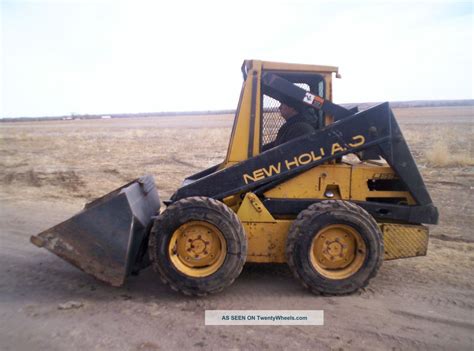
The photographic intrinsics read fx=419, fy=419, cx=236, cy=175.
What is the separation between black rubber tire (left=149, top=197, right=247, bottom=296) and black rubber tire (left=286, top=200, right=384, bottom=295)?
23.6 inches

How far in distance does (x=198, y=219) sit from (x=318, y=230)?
1335 mm

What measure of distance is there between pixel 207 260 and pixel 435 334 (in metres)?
2.41

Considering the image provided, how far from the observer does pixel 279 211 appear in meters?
5.06

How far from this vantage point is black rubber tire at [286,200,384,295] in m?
4.62

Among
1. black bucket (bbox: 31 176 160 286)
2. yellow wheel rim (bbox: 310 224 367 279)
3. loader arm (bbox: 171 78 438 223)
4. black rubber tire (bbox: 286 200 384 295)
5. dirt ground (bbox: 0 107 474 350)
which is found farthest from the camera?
loader arm (bbox: 171 78 438 223)

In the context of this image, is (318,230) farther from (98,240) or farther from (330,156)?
(98,240)

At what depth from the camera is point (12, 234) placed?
712 cm

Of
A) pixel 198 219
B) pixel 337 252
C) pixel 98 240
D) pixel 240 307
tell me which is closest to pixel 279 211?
pixel 337 252

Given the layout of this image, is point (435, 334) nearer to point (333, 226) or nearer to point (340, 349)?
point (340, 349)

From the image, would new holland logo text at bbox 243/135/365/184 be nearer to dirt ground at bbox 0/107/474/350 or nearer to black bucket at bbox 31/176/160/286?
dirt ground at bbox 0/107/474/350

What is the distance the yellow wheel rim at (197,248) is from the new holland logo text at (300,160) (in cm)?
83

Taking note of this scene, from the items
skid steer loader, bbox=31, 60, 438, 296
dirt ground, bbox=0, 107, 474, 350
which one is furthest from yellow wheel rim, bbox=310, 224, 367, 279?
dirt ground, bbox=0, 107, 474, 350

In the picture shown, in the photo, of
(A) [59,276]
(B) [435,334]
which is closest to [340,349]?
(B) [435,334]

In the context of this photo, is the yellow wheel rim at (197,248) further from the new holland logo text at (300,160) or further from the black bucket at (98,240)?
the new holland logo text at (300,160)
